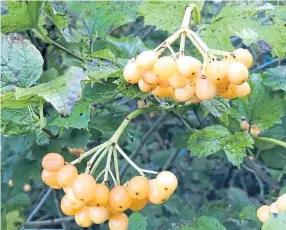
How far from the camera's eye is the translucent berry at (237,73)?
91 cm

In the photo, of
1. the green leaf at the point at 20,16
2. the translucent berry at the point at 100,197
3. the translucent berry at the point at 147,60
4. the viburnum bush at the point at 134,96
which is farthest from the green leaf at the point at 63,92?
the green leaf at the point at 20,16

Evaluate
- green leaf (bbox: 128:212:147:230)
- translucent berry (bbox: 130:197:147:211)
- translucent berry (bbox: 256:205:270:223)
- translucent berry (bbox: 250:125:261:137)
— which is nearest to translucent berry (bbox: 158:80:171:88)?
translucent berry (bbox: 130:197:147:211)

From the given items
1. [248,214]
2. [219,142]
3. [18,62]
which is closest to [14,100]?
[18,62]

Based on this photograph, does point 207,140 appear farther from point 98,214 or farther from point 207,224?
point 98,214

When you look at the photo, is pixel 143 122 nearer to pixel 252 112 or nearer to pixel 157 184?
pixel 252 112

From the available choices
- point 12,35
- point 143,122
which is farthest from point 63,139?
point 143,122

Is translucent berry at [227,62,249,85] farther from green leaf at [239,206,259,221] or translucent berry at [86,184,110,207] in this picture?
green leaf at [239,206,259,221]

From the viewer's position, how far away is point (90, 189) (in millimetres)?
973

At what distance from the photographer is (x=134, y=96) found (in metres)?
1.08

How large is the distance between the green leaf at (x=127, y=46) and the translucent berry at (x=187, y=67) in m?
0.55

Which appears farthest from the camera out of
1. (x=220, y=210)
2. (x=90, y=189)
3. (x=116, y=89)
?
(x=220, y=210)

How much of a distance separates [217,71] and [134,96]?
0.69 ft

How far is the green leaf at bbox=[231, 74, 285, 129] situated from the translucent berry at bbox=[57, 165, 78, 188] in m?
0.60

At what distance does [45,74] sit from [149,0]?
45 cm
